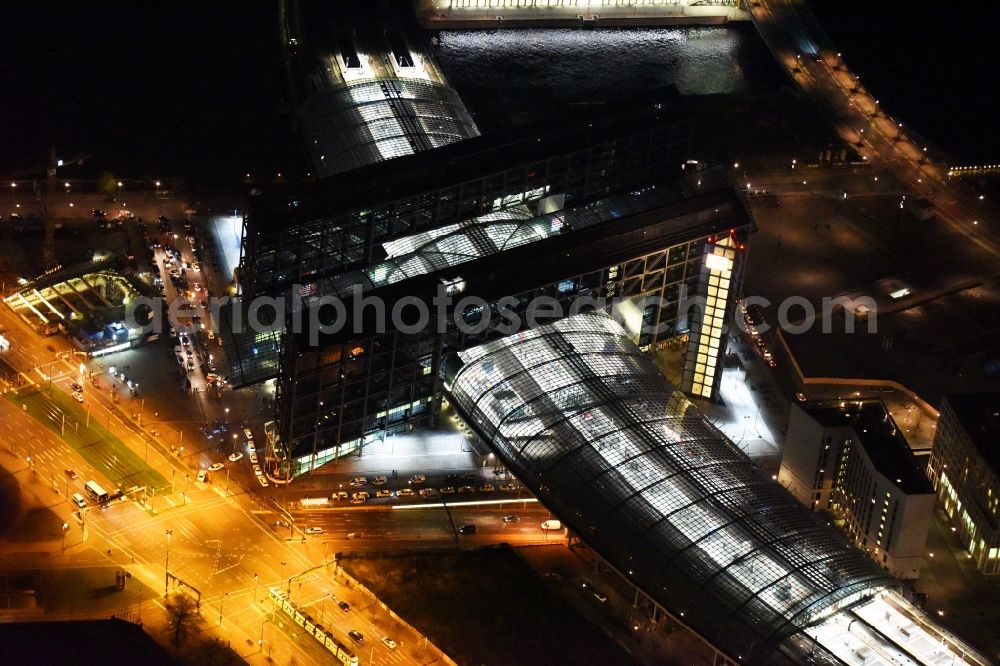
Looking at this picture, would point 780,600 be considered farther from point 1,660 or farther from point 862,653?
point 1,660

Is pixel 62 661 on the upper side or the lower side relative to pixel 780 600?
lower

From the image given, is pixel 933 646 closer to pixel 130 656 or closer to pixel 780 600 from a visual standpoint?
pixel 780 600

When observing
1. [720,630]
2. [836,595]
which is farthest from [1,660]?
[836,595]

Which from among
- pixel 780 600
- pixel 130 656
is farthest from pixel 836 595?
pixel 130 656

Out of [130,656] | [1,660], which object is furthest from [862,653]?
[1,660]

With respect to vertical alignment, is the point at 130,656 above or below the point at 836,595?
below

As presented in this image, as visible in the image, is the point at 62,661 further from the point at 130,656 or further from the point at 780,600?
the point at 780,600

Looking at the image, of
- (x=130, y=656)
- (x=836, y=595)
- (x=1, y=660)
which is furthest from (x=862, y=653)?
(x=1, y=660)
